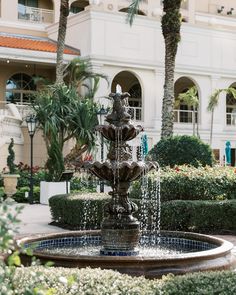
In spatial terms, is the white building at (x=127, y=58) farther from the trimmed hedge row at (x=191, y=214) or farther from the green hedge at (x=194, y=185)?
the green hedge at (x=194, y=185)

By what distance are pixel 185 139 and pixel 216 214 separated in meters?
3.76

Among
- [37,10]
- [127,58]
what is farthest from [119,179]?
[37,10]

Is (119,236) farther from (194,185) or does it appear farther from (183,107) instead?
(183,107)

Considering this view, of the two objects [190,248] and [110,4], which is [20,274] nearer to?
[190,248]

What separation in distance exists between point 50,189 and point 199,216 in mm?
9915

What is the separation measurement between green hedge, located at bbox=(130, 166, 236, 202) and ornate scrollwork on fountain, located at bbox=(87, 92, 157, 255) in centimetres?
582

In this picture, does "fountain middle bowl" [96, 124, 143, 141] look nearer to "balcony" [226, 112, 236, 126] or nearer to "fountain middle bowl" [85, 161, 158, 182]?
"fountain middle bowl" [85, 161, 158, 182]

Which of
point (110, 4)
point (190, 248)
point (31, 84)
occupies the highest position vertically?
point (110, 4)

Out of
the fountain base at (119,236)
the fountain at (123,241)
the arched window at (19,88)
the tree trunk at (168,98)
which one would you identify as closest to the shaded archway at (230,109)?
the arched window at (19,88)

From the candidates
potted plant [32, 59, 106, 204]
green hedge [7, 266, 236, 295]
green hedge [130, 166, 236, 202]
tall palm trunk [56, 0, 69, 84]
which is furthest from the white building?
green hedge [7, 266, 236, 295]

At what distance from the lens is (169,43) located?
2305cm

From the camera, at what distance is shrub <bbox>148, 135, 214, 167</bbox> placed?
1712 centimetres

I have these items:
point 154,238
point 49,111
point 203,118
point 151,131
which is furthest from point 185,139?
point 203,118

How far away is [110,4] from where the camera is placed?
3950 centimetres
